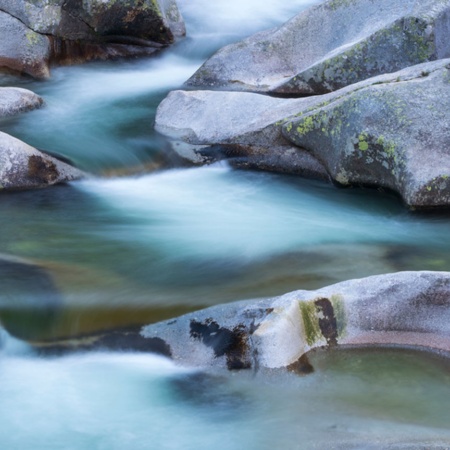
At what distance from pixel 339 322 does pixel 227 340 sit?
24.3 inches

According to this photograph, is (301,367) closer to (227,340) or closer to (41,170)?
(227,340)

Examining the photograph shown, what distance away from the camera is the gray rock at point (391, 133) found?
7.10 meters

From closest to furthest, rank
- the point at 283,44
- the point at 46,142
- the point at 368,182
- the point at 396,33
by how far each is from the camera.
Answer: the point at 368,182 → the point at 46,142 → the point at 396,33 → the point at 283,44

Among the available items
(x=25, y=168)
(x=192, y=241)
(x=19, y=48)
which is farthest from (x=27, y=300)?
(x=19, y=48)

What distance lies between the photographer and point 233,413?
14.3ft

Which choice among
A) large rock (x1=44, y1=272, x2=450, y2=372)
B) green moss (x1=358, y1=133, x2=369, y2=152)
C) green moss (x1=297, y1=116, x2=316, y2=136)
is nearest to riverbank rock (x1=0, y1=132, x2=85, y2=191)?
green moss (x1=297, y1=116, x2=316, y2=136)

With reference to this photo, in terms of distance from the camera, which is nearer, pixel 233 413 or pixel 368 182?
pixel 233 413

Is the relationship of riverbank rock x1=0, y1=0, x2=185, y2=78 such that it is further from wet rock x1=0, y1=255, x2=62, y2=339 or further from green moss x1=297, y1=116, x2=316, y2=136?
wet rock x1=0, y1=255, x2=62, y2=339

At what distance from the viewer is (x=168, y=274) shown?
5.90 m

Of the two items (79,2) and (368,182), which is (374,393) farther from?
(79,2)

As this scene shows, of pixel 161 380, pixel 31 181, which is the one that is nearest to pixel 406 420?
pixel 161 380

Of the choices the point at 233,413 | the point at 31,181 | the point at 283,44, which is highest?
the point at 283,44

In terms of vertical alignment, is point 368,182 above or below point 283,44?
below

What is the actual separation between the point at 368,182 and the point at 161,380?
349 cm
